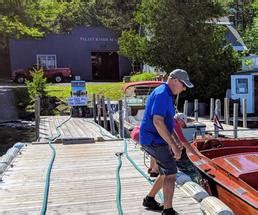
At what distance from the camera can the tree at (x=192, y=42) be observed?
2073 centimetres

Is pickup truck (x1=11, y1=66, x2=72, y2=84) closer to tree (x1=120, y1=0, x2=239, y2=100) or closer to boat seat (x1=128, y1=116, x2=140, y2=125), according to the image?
tree (x1=120, y1=0, x2=239, y2=100)

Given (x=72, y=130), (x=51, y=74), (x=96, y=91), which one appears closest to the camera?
(x=72, y=130)

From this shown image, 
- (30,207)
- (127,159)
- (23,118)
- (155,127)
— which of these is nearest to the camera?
(155,127)

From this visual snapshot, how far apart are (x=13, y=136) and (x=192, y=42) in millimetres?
9067

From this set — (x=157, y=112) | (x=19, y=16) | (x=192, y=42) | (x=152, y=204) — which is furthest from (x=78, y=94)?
(x=157, y=112)

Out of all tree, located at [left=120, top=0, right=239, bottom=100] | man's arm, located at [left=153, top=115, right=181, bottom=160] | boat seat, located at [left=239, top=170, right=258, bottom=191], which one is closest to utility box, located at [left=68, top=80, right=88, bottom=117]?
tree, located at [left=120, top=0, right=239, bottom=100]

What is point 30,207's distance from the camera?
5.58 meters

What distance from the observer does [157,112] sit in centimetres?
459

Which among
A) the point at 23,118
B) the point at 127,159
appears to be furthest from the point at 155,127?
the point at 23,118

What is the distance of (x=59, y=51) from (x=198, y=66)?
733 inches

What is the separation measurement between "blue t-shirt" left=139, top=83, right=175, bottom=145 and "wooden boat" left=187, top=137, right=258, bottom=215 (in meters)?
1.03

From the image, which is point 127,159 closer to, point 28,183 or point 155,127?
point 28,183

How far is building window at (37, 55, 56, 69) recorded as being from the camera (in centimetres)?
3625

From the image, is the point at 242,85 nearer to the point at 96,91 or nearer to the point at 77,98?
the point at 77,98
